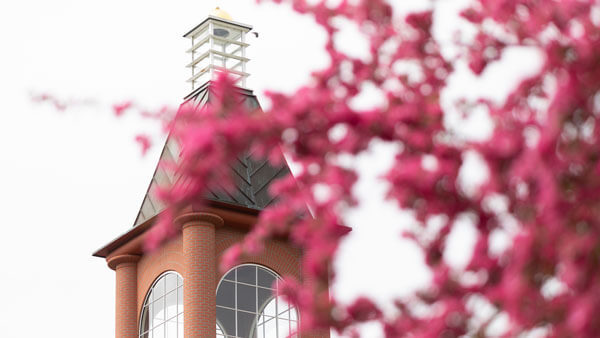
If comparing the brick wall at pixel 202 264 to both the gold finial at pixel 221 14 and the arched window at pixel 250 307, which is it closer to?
the arched window at pixel 250 307

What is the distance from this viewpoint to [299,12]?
26.0 feet

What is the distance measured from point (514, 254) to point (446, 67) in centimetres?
197

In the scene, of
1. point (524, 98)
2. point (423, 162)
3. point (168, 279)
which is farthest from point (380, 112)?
point (168, 279)

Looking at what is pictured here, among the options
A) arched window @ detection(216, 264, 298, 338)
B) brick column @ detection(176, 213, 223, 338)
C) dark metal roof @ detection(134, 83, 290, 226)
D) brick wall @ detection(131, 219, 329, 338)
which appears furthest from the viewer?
arched window @ detection(216, 264, 298, 338)

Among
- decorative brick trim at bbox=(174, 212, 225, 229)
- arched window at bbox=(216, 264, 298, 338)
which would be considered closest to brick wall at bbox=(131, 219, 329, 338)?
decorative brick trim at bbox=(174, 212, 225, 229)

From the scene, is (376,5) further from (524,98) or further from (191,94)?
(191,94)

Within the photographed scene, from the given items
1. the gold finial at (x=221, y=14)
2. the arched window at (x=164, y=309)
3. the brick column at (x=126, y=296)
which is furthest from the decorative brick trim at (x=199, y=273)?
the gold finial at (x=221, y=14)

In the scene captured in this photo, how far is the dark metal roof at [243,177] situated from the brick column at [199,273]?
55 centimetres

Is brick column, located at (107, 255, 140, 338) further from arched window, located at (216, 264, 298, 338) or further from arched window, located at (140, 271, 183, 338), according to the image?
arched window, located at (216, 264, 298, 338)

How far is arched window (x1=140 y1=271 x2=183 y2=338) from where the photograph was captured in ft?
93.1

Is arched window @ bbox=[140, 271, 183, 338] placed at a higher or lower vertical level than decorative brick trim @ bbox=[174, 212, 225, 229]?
lower

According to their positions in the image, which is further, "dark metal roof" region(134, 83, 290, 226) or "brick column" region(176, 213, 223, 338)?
"dark metal roof" region(134, 83, 290, 226)

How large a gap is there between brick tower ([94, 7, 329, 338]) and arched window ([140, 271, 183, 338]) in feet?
0.07

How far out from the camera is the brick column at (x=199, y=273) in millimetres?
27031
